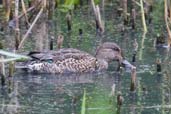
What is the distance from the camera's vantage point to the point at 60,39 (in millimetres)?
8750

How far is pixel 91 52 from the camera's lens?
913 cm

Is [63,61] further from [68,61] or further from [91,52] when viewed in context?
[91,52]

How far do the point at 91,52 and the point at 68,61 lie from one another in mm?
797

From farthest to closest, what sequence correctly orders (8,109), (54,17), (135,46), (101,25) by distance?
1. (54,17)
2. (101,25)
3. (135,46)
4. (8,109)

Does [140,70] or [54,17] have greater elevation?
[54,17]

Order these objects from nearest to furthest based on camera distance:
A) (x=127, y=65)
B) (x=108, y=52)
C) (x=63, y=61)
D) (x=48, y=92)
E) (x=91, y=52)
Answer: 1. (x=48, y=92)
2. (x=127, y=65)
3. (x=63, y=61)
4. (x=108, y=52)
5. (x=91, y=52)

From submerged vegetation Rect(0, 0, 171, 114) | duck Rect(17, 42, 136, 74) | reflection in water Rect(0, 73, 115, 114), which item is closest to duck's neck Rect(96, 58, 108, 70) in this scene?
duck Rect(17, 42, 136, 74)

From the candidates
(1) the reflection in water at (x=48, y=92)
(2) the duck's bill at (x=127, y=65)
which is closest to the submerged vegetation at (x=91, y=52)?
(1) the reflection in water at (x=48, y=92)

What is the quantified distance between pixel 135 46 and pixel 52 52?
112cm

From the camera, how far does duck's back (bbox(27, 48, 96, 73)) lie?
319 inches

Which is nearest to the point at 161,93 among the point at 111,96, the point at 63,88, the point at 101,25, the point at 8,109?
the point at 111,96

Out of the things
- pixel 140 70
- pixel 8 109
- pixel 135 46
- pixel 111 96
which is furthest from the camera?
pixel 135 46

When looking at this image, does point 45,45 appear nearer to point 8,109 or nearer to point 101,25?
point 101,25

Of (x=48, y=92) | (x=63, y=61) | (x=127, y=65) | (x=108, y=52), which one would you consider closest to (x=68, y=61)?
(x=63, y=61)
